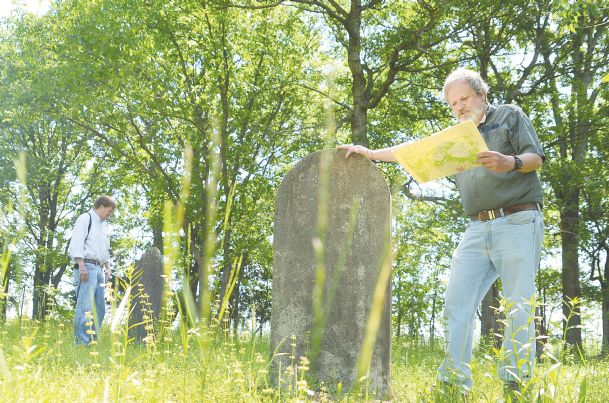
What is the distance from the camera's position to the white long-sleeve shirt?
7.84 metres

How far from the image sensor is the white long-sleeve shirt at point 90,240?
7840 mm

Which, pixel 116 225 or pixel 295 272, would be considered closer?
pixel 295 272

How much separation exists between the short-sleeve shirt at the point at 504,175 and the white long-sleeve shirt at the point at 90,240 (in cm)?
551

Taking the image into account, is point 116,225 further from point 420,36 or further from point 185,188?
point 185,188

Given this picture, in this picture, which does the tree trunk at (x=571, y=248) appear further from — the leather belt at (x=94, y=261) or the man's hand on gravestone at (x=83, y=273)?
the man's hand on gravestone at (x=83, y=273)

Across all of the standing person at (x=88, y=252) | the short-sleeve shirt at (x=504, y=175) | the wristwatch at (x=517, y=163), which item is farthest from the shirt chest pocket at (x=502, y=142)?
the standing person at (x=88, y=252)

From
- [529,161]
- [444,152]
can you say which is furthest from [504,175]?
[444,152]

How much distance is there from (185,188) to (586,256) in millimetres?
21603

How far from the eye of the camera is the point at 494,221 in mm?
3760

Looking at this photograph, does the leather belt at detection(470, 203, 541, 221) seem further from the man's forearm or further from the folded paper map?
the folded paper map

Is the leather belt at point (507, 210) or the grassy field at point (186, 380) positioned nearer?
the grassy field at point (186, 380)

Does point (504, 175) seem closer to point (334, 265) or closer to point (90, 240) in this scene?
point (334, 265)

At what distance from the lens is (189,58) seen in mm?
16234

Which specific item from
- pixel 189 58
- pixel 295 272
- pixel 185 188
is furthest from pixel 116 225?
pixel 185 188
